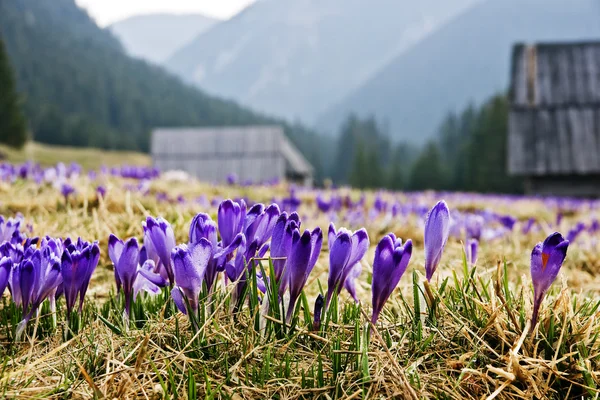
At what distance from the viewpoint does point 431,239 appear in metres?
1.52

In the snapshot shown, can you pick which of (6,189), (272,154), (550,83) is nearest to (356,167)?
(272,154)

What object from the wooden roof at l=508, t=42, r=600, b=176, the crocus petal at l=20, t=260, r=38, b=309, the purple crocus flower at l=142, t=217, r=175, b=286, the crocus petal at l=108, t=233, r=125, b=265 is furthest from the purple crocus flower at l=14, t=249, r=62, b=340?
the wooden roof at l=508, t=42, r=600, b=176

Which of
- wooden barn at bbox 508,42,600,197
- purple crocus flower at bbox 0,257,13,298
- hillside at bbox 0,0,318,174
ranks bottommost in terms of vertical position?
purple crocus flower at bbox 0,257,13,298

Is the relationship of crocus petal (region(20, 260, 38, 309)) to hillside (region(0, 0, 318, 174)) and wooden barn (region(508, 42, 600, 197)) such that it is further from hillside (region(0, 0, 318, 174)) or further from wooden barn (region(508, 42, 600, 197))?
hillside (region(0, 0, 318, 174))

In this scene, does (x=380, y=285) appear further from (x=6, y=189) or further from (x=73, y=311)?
(x=6, y=189)

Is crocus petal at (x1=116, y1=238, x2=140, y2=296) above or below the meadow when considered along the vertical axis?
above

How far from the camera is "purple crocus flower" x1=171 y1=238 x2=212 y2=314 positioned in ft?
4.36

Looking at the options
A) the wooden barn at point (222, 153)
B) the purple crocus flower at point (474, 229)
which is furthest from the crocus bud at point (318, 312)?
the wooden barn at point (222, 153)

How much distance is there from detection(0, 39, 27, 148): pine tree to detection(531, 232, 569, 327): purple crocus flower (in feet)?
184

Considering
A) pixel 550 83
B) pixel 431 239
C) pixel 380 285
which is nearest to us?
pixel 380 285

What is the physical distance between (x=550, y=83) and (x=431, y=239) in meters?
17.8

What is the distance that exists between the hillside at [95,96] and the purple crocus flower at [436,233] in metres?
92.3

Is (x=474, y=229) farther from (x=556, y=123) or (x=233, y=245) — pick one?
(x=556, y=123)

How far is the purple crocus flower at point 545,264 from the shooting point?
4.50 feet
